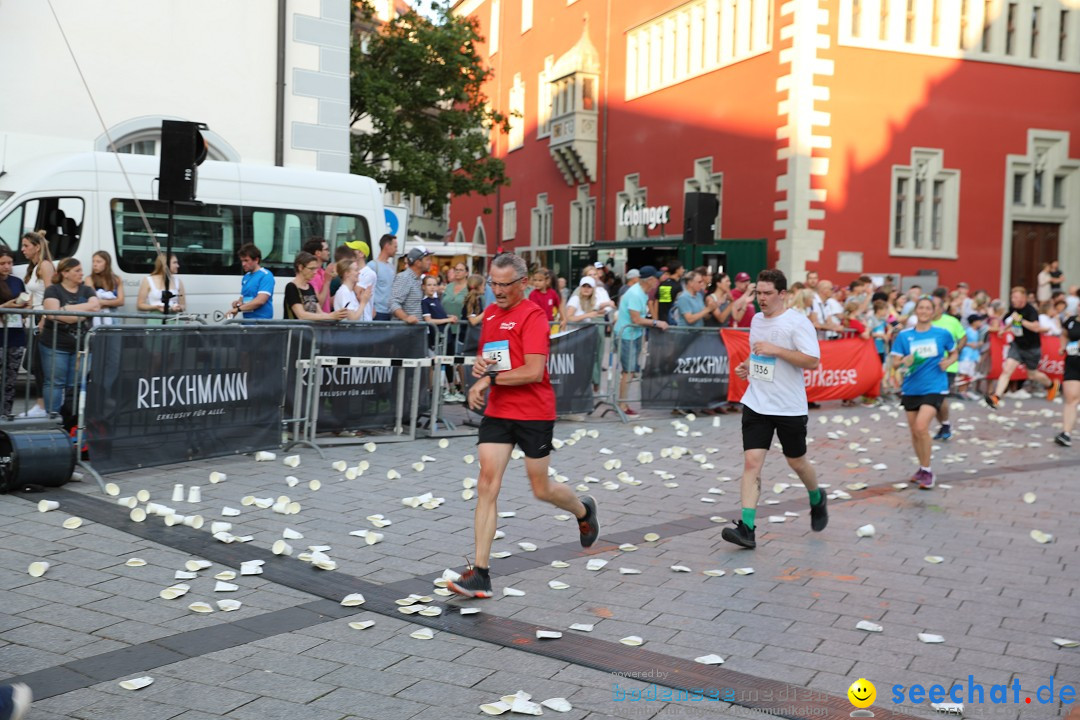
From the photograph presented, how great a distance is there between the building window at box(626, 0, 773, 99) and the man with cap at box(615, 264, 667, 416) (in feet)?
50.6

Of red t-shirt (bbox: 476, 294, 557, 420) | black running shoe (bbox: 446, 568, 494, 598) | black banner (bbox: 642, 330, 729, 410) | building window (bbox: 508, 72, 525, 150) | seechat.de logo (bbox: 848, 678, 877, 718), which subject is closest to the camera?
seechat.de logo (bbox: 848, 678, 877, 718)

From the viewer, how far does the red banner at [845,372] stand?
15.9m

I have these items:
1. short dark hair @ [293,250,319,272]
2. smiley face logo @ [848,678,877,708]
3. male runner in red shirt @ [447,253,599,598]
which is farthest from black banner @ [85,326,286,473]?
smiley face logo @ [848,678,877,708]

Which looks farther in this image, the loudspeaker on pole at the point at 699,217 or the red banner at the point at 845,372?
the loudspeaker on pole at the point at 699,217

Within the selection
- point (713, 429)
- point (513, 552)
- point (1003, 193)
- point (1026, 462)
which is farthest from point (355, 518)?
point (1003, 193)

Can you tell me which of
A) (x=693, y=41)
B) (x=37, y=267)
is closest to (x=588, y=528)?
(x=37, y=267)

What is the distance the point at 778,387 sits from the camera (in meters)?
7.44

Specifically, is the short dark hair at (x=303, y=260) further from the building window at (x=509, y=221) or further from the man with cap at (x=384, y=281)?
the building window at (x=509, y=221)

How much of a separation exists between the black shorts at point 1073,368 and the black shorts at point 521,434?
9113 millimetres

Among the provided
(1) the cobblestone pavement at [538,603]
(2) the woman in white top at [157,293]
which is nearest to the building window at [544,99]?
(2) the woman in white top at [157,293]

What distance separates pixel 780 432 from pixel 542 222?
37.6 metres

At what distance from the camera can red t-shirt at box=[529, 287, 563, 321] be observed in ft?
46.4

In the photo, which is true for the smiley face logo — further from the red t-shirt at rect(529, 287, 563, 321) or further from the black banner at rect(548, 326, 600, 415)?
the red t-shirt at rect(529, 287, 563, 321)

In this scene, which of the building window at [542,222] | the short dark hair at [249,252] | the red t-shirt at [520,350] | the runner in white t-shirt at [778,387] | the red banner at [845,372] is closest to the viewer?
the red t-shirt at [520,350]
